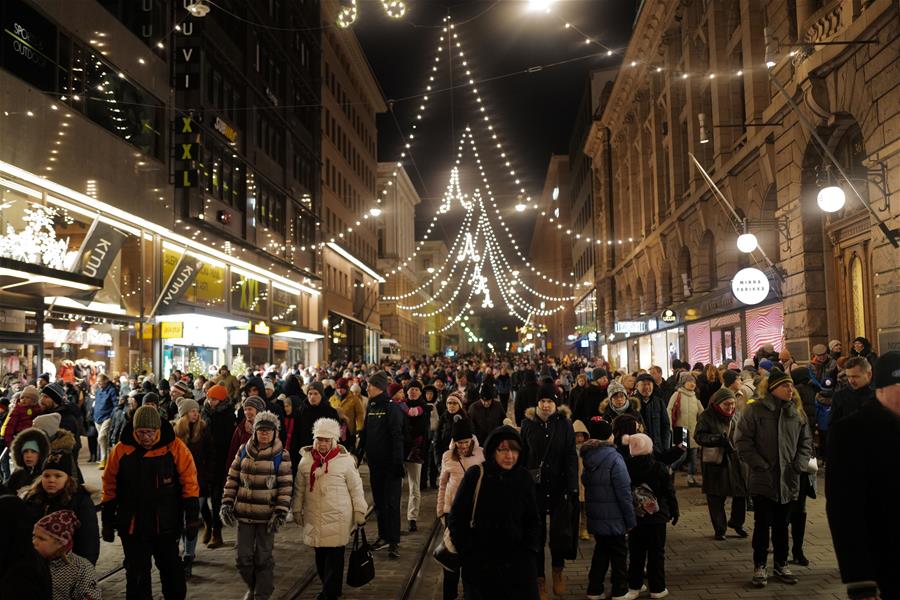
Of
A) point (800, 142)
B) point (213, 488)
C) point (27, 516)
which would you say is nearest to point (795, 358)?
point (800, 142)

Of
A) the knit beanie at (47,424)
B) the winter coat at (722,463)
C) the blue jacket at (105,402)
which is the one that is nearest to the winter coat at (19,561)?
the knit beanie at (47,424)

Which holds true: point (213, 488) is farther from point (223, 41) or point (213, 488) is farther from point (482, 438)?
point (223, 41)

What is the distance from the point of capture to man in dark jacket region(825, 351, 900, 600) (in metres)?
3.30

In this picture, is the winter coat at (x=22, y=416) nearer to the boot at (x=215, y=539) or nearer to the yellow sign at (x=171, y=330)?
the boot at (x=215, y=539)

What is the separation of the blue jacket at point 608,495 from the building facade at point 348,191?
4193 centimetres

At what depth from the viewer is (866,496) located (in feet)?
11.3

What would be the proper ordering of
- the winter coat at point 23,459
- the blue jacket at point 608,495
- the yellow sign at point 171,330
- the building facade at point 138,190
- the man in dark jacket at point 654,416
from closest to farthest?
the winter coat at point 23,459 < the blue jacket at point 608,495 < the man in dark jacket at point 654,416 < the building facade at point 138,190 < the yellow sign at point 171,330

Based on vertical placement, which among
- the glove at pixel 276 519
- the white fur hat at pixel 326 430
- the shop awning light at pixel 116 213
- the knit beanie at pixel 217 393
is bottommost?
the glove at pixel 276 519

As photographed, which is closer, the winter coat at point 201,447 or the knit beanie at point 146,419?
the knit beanie at point 146,419

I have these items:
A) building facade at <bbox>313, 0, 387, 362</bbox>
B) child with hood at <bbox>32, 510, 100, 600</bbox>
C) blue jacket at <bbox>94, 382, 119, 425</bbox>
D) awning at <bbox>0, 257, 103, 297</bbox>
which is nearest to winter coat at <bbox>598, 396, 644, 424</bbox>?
child with hood at <bbox>32, 510, 100, 600</bbox>

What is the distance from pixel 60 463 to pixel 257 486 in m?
1.68

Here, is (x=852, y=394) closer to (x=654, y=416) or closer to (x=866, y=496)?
(x=654, y=416)

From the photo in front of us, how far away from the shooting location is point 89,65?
20.3m

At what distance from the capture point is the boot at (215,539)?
9.65 m
